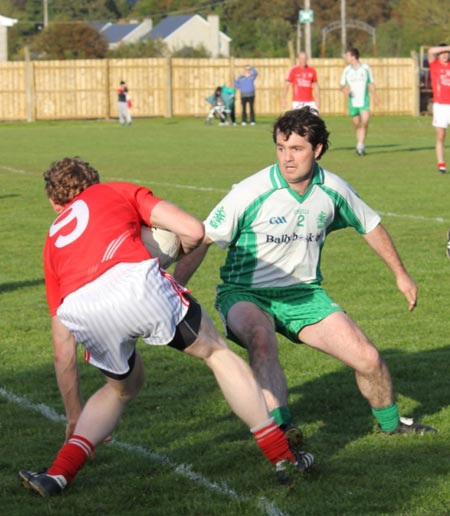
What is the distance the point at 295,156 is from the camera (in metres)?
6.62

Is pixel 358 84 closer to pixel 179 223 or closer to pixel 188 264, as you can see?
pixel 188 264

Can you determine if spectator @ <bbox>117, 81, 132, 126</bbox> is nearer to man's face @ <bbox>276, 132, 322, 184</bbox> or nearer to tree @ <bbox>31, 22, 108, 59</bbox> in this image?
tree @ <bbox>31, 22, 108, 59</bbox>

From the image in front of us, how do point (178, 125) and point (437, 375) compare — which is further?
point (178, 125)

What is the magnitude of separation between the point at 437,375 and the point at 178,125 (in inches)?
1528

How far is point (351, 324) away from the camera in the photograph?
665cm

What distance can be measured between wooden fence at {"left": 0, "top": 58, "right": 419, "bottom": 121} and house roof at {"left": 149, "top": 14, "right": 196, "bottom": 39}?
213 feet

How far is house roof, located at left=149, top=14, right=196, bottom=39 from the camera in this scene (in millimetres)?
119000

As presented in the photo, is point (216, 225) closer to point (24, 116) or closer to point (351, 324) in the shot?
point (351, 324)

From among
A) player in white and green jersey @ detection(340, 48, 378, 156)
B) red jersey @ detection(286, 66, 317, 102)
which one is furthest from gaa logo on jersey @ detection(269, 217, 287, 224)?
red jersey @ detection(286, 66, 317, 102)

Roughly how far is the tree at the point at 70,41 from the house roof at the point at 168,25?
34996mm

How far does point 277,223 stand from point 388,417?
1.21 meters

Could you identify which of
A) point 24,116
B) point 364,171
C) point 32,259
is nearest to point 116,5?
point 24,116

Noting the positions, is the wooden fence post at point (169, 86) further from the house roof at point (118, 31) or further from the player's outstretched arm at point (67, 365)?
the house roof at point (118, 31)

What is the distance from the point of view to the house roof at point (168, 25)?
390ft
